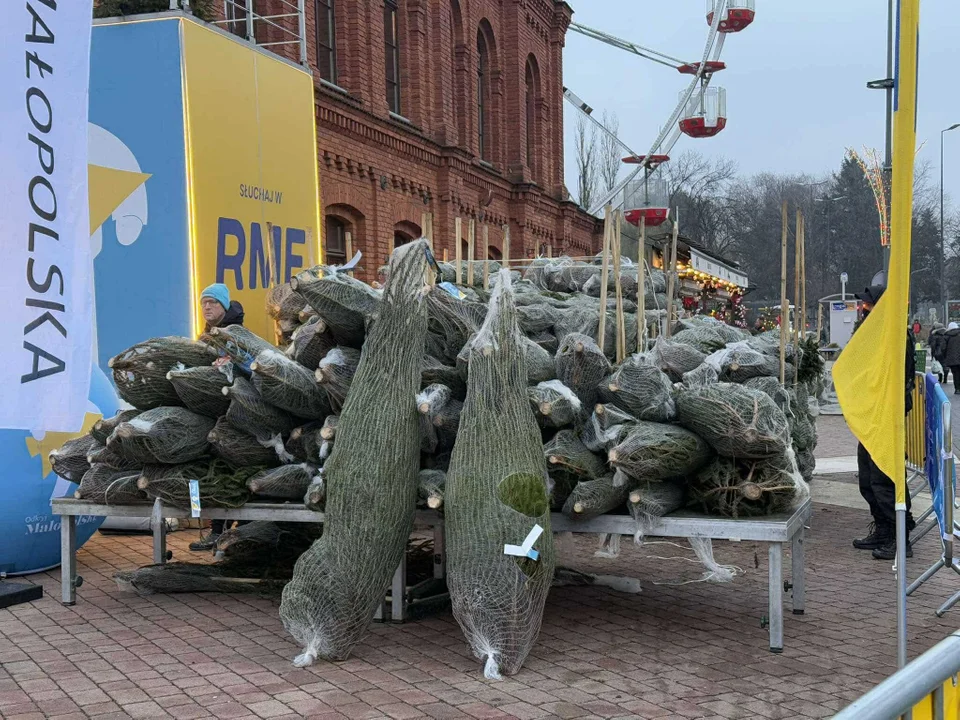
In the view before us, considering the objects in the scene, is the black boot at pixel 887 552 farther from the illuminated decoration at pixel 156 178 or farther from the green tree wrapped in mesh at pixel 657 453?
the illuminated decoration at pixel 156 178

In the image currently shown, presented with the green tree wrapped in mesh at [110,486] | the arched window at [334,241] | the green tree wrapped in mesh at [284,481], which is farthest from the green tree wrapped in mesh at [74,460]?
the arched window at [334,241]

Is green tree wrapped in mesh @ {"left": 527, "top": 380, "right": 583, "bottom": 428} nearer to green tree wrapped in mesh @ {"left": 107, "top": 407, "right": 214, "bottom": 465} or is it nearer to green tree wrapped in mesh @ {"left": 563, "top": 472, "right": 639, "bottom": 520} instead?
green tree wrapped in mesh @ {"left": 563, "top": 472, "right": 639, "bottom": 520}

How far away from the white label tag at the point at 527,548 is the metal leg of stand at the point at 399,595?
3.66 feet

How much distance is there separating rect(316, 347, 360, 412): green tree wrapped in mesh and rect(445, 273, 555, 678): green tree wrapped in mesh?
32.5 inches

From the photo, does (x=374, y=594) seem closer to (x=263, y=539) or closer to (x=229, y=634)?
(x=229, y=634)

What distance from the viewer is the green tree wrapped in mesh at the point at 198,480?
19.2 ft

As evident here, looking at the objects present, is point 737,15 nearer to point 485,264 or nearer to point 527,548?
point 485,264

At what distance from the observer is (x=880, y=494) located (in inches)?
283

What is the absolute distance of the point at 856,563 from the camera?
715cm

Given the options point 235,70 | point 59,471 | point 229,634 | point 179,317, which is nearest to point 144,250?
point 179,317

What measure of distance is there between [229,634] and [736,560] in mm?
3657

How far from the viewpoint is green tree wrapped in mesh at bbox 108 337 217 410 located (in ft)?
20.2

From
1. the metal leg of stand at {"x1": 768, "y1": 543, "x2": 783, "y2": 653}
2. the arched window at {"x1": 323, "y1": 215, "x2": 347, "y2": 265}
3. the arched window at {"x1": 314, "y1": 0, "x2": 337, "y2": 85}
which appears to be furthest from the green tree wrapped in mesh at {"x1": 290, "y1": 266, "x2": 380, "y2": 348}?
the arched window at {"x1": 314, "y1": 0, "x2": 337, "y2": 85}

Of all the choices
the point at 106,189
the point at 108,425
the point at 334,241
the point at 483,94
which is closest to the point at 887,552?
the point at 108,425
